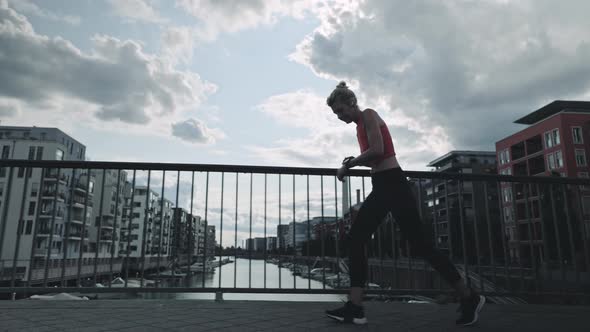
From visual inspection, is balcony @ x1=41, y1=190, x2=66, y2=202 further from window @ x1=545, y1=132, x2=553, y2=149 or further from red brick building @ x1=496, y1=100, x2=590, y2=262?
window @ x1=545, y1=132, x2=553, y2=149

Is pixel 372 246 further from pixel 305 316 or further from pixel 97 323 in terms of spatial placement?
pixel 97 323

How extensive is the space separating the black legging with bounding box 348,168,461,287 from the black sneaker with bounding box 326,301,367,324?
17 cm

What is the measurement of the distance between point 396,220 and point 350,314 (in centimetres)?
78

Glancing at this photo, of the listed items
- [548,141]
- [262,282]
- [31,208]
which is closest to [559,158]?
[548,141]

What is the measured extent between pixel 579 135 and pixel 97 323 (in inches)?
1872

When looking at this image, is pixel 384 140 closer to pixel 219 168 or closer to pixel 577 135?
pixel 219 168

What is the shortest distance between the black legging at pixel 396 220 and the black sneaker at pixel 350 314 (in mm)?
166

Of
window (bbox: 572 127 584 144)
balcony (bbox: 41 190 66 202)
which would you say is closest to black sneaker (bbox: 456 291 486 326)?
window (bbox: 572 127 584 144)

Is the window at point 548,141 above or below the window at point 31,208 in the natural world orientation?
above

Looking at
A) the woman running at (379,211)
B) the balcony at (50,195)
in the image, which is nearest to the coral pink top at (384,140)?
the woman running at (379,211)

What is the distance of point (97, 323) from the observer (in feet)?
8.51

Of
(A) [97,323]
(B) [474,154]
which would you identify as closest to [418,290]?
(A) [97,323]

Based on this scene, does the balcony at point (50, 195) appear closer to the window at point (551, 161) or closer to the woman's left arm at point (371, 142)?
the woman's left arm at point (371, 142)

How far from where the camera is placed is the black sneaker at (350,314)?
8.64 feet
